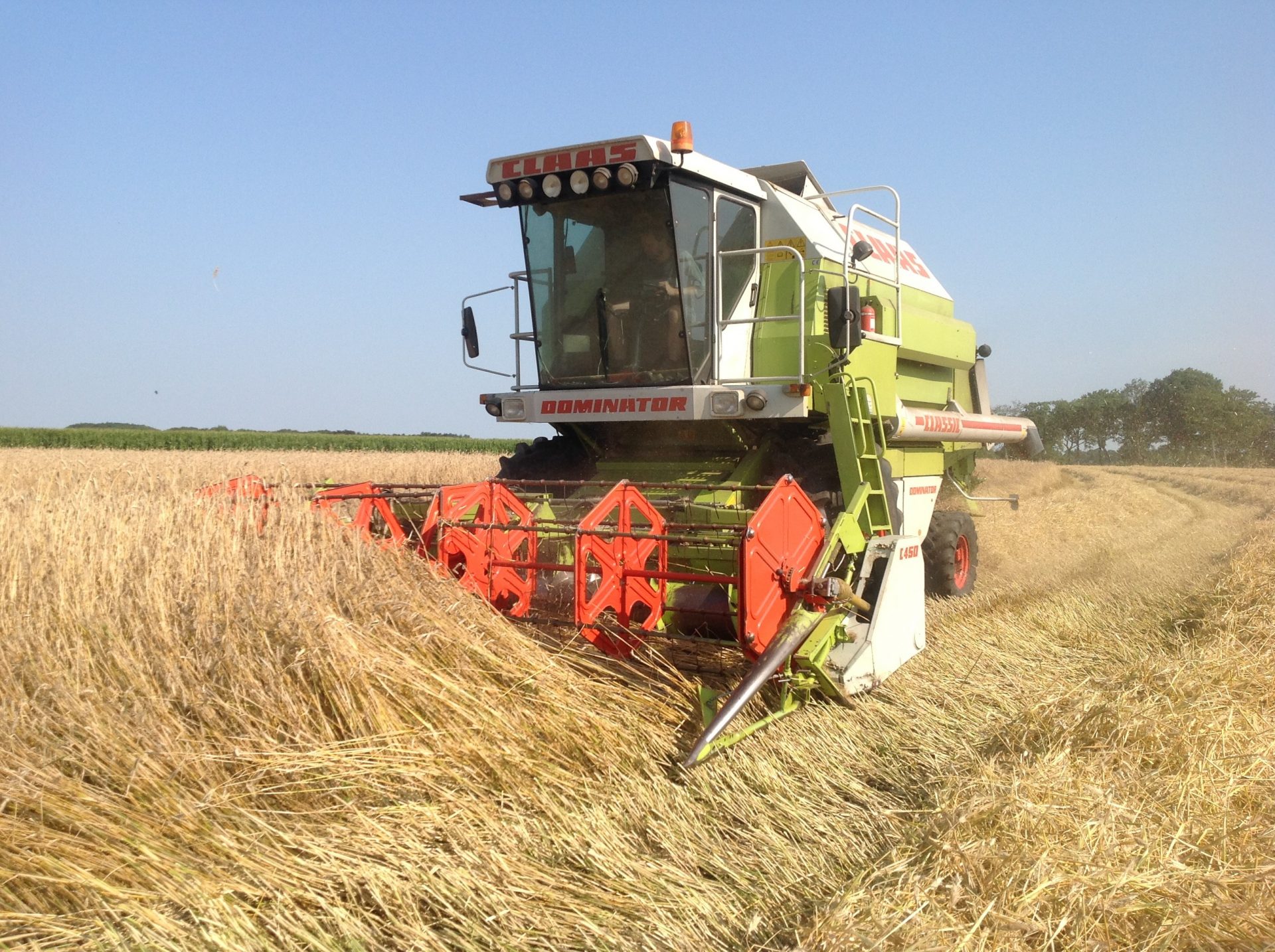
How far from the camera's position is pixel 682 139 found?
464 cm

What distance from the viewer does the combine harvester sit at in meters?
3.87

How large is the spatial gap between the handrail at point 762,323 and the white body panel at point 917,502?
3.45 ft

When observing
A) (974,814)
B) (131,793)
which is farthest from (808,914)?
(131,793)

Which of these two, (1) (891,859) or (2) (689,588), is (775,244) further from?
(1) (891,859)

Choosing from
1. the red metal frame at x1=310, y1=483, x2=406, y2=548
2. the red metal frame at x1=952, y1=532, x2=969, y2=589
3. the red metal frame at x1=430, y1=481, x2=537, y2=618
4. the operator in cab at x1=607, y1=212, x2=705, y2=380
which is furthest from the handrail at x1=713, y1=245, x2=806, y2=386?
the red metal frame at x1=952, y1=532, x2=969, y2=589

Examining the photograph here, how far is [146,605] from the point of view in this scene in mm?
3146

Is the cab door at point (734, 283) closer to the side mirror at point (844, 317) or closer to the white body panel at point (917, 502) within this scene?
the side mirror at point (844, 317)

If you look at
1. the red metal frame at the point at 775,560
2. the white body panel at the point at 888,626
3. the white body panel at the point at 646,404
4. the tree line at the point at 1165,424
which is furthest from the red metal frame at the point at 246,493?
the tree line at the point at 1165,424

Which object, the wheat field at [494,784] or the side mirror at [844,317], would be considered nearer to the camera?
the wheat field at [494,784]

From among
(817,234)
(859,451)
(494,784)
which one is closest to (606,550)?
(494,784)

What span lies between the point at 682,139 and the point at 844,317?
113 centimetres

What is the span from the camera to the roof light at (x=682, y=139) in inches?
182

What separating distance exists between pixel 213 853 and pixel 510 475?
3.72m

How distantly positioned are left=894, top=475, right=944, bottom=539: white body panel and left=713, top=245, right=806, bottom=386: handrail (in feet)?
3.45
